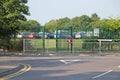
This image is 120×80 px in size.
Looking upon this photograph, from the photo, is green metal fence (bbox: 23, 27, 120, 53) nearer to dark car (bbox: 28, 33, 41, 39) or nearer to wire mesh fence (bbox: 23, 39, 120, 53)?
wire mesh fence (bbox: 23, 39, 120, 53)

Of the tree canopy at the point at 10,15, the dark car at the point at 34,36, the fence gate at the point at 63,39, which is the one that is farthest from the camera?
the dark car at the point at 34,36

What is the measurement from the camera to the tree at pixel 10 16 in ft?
135

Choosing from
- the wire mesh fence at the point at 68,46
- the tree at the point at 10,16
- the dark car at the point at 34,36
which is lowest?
the wire mesh fence at the point at 68,46

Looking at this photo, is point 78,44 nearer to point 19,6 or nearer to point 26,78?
point 19,6

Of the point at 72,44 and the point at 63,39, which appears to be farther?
the point at 63,39

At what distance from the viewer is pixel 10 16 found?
4078 cm

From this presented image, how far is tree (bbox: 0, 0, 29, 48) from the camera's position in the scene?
41.2 m

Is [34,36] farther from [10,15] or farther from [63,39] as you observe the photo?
[10,15]

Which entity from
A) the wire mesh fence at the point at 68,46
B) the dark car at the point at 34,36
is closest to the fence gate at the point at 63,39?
the wire mesh fence at the point at 68,46

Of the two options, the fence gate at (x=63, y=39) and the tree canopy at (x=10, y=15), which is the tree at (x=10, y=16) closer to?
the tree canopy at (x=10, y=15)

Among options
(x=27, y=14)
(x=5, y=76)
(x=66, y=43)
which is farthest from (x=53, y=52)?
(x=5, y=76)

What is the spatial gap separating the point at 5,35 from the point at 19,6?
3261 mm

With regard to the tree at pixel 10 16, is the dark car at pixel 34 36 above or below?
below

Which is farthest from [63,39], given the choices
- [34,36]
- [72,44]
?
[34,36]
